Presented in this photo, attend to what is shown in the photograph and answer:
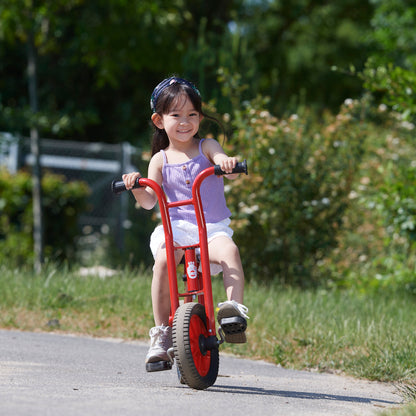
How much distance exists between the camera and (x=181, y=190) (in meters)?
3.92

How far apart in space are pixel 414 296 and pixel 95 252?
544cm

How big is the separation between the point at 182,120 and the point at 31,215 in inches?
272

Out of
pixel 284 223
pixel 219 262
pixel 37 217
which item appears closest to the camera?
pixel 219 262

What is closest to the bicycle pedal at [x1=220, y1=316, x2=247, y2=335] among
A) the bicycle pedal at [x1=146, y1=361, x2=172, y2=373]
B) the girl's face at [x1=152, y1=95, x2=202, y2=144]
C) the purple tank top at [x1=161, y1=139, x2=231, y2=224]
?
the bicycle pedal at [x1=146, y1=361, x2=172, y2=373]

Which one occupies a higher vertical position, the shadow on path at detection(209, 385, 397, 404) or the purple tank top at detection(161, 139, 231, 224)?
the purple tank top at detection(161, 139, 231, 224)

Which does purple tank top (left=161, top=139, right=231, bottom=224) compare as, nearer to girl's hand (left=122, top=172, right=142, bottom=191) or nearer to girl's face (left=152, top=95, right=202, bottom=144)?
girl's face (left=152, top=95, right=202, bottom=144)

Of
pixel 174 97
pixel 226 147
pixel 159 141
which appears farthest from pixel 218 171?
pixel 226 147

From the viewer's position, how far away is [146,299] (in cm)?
621

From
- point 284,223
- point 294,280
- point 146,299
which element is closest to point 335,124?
point 284,223

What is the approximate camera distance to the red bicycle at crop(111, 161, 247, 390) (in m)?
3.52

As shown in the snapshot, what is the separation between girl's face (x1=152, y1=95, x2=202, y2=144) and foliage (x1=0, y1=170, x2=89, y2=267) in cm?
633

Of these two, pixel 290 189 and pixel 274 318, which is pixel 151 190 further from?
pixel 290 189

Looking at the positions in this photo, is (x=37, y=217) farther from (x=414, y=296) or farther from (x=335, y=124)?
(x=414, y=296)

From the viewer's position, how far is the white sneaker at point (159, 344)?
373 centimetres
